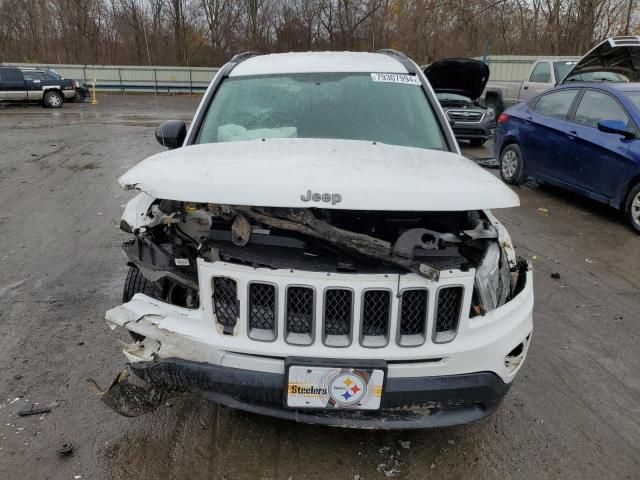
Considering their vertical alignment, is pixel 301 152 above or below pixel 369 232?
above

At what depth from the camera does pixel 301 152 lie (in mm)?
2586

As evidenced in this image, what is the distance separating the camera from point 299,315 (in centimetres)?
213

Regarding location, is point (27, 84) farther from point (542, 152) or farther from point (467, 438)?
point (467, 438)

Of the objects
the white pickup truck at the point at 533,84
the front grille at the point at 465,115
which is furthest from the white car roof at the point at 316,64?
the white pickup truck at the point at 533,84

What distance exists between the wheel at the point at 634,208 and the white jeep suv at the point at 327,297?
4459 mm

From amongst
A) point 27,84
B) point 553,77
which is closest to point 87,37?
point 27,84

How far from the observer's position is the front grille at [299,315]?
2096 millimetres

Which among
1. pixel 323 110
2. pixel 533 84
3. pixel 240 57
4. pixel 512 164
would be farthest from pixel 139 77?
pixel 323 110

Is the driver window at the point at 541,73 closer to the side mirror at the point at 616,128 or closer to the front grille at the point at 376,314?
the side mirror at the point at 616,128

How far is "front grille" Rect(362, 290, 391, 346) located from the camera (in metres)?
2.09

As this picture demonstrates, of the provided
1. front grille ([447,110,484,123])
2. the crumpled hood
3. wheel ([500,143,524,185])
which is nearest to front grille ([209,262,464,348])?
the crumpled hood

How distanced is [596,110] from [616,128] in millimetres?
924

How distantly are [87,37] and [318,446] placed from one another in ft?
148

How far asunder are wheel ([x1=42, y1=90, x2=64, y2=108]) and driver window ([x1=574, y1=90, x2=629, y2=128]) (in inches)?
873
